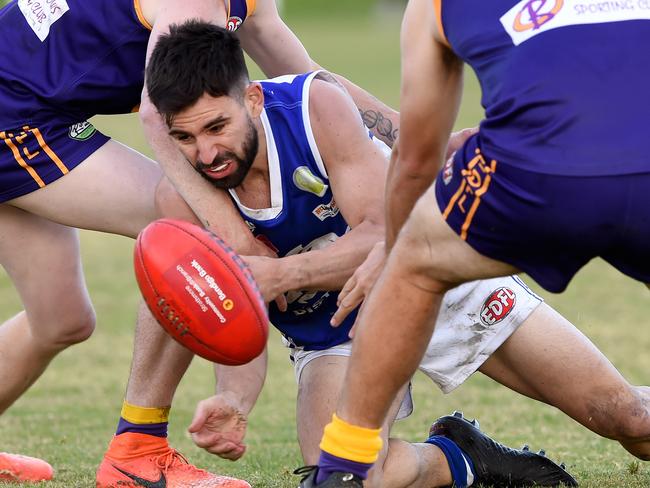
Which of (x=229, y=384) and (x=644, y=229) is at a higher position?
(x=644, y=229)

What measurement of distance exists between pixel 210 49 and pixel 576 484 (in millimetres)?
2143

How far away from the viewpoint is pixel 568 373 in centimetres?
446

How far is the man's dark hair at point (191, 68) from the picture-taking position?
13.1ft

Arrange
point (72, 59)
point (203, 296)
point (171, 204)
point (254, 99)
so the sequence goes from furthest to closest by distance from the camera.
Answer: point (72, 59) < point (171, 204) < point (254, 99) < point (203, 296)

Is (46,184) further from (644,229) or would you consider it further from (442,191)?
(644,229)

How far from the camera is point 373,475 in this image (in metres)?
4.18

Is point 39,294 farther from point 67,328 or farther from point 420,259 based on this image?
point 420,259

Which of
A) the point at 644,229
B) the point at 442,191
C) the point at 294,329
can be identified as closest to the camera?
the point at 644,229

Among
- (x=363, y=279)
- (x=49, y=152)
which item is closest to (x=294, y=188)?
(x=363, y=279)

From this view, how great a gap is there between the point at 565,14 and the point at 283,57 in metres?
2.34

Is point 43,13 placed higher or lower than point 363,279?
higher

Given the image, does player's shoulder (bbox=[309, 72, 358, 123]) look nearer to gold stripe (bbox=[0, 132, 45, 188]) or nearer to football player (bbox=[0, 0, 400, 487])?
football player (bbox=[0, 0, 400, 487])

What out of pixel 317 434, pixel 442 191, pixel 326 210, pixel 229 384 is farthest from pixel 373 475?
pixel 442 191

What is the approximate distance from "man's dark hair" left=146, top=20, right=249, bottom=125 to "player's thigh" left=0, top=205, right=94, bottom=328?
46.4 inches
